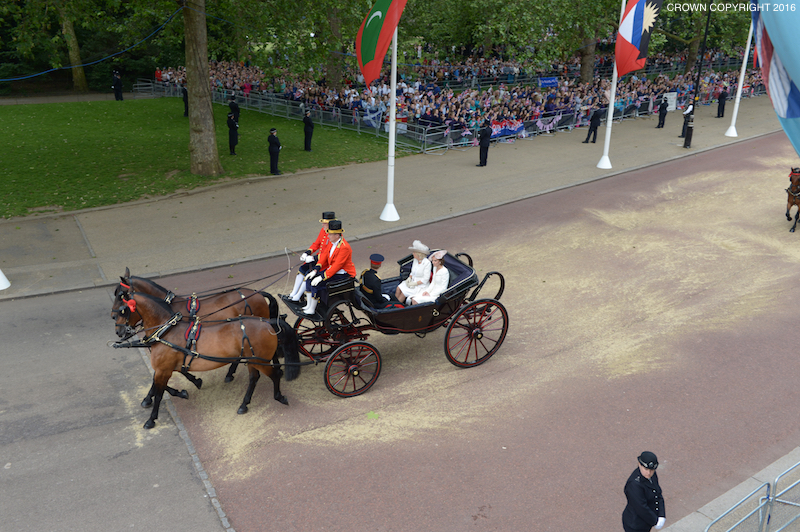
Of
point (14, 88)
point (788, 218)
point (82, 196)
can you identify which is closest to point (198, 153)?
point (82, 196)

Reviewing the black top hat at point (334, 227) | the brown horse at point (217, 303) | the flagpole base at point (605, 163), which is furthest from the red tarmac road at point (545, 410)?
the flagpole base at point (605, 163)

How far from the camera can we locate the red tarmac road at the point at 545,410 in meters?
6.54

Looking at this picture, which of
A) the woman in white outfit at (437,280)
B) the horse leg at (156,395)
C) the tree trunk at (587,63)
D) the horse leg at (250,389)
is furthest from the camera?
the tree trunk at (587,63)

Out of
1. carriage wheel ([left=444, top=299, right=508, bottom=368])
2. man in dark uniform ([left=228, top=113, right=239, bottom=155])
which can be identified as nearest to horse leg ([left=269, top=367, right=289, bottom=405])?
carriage wheel ([left=444, top=299, right=508, bottom=368])

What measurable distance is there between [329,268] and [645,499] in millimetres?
4825

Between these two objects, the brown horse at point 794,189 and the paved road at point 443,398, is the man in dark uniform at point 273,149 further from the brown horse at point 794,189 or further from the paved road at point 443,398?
the brown horse at point 794,189

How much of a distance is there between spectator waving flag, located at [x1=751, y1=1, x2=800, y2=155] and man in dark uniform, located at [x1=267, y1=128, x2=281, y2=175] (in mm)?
15798

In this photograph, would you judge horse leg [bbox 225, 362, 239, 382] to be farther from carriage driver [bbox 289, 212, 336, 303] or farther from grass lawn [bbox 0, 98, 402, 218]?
grass lawn [bbox 0, 98, 402, 218]

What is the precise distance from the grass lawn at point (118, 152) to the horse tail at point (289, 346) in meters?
10.8

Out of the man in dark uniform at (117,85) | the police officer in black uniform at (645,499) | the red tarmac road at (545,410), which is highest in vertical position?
the man in dark uniform at (117,85)

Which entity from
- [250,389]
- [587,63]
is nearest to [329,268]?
[250,389]

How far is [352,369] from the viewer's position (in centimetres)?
825

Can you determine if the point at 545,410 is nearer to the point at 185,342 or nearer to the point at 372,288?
the point at 372,288

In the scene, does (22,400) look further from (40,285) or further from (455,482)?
(455,482)
